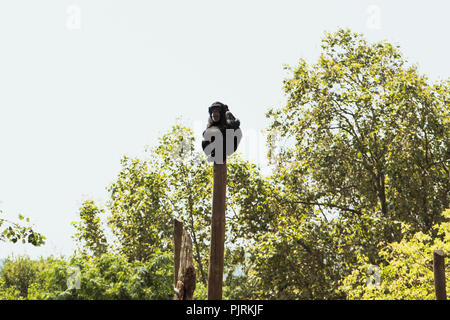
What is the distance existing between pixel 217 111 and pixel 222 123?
119mm

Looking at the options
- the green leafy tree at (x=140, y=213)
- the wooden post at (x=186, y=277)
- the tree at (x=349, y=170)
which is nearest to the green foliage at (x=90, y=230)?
the green leafy tree at (x=140, y=213)

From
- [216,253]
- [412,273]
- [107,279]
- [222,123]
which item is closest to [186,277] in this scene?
[216,253]

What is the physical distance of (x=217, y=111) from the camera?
4270mm

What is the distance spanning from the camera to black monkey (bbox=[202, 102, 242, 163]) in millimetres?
4207

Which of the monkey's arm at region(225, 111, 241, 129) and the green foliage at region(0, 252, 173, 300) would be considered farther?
the green foliage at region(0, 252, 173, 300)

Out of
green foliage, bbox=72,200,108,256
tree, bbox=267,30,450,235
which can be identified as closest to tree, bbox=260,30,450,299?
tree, bbox=267,30,450,235

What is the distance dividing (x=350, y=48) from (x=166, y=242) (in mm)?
9160

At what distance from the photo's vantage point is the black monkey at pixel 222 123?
13.8 ft

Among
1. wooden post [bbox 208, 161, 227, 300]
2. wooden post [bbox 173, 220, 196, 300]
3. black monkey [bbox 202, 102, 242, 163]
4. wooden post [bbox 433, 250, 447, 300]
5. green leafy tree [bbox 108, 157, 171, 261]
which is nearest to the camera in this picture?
wooden post [bbox 208, 161, 227, 300]

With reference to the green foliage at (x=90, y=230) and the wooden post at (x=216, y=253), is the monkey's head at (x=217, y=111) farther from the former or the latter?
the green foliage at (x=90, y=230)

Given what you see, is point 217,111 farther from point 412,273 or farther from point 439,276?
point 412,273

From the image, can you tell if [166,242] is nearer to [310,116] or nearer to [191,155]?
[191,155]

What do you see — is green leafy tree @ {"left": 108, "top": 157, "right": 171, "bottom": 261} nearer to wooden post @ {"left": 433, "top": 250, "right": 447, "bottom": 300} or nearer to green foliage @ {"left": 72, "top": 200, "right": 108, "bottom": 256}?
green foliage @ {"left": 72, "top": 200, "right": 108, "bottom": 256}

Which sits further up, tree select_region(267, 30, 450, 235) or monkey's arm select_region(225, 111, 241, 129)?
tree select_region(267, 30, 450, 235)
